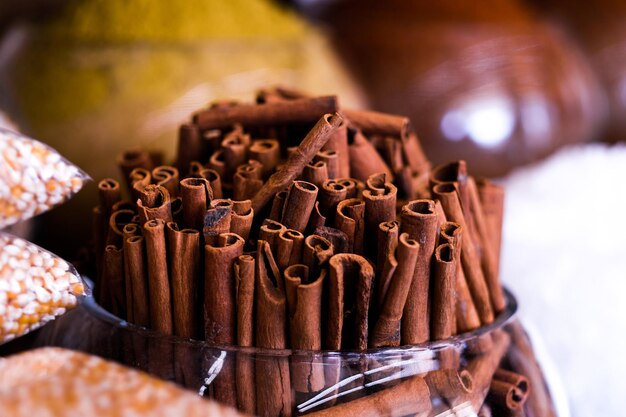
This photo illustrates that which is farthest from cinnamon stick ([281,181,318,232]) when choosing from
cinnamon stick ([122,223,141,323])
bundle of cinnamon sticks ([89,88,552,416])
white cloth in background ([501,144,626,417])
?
white cloth in background ([501,144,626,417])

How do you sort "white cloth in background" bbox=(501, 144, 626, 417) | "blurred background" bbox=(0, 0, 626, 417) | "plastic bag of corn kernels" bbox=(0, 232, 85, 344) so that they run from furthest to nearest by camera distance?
"blurred background" bbox=(0, 0, 626, 417)
"white cloth in background" bbox=(501, 144, 626, 417)
"plastic bag of corn kernels" bbox=(0, 232, 85, 344)

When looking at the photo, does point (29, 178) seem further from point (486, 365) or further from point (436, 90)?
point (436, 90)

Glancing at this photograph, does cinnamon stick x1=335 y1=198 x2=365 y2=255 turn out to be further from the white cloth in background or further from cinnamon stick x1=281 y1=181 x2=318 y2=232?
the white cloth in background

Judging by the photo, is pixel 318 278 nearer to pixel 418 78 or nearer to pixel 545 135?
pixel 418 78

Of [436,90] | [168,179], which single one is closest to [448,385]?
[168,179]

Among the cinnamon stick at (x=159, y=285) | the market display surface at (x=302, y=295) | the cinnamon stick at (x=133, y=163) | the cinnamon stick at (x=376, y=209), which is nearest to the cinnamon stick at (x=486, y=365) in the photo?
the market display surface at (x=302, y=295)

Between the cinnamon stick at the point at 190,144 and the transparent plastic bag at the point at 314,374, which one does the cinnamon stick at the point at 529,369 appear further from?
the cinnamon stick at the point at 190,144
